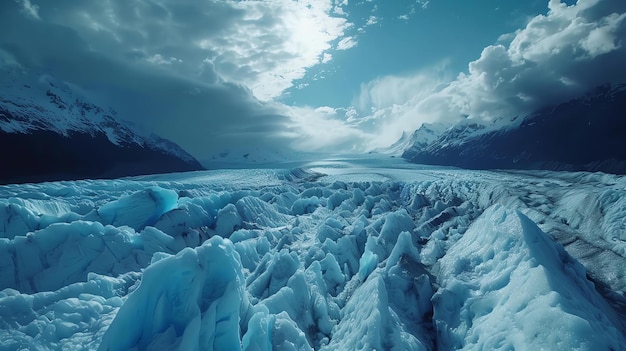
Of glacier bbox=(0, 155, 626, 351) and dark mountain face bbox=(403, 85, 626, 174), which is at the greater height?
dark mountain face bbox=(403, 85, 626, 174)

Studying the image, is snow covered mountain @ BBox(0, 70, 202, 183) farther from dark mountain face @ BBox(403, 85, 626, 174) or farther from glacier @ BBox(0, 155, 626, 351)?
dark mountain face @ BBox(403, 85, 626, 174)

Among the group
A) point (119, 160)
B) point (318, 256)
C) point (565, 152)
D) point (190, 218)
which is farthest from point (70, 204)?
point (565, 152)

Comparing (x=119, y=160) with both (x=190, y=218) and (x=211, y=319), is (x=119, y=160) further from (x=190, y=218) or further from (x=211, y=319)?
(x=211, y=319)

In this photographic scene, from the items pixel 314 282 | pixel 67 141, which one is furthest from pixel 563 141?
pixel 67 141

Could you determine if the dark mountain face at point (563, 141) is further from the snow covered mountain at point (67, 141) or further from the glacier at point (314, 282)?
the snow covered mountain at point (67, 141)

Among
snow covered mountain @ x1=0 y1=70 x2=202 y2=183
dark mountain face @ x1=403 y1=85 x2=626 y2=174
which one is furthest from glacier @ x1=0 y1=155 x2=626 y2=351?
dark mountain face @ x1=403 y1=85 x2=626 y2=174

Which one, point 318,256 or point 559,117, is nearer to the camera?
point 318,256

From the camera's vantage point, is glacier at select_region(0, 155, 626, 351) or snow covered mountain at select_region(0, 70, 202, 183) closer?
glacier at select_region(0, 155, 626, 351)
